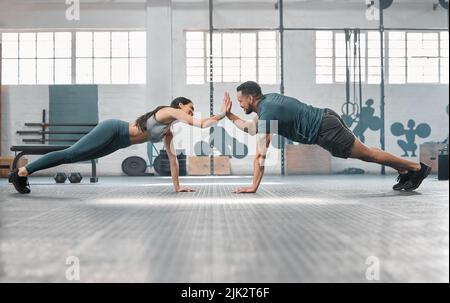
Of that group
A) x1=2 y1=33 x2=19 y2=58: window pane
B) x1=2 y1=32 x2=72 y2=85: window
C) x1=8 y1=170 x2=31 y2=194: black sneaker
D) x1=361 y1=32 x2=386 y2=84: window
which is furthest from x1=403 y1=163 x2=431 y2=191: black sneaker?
x1=2 y1=33 x2=19 y2=58: window pane

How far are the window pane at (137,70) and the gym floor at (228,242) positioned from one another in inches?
257

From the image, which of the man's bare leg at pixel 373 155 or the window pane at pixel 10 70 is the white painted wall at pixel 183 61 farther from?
the man's bare leg at pixel 373 155

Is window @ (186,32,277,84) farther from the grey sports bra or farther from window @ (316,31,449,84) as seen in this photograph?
the grey sports bra

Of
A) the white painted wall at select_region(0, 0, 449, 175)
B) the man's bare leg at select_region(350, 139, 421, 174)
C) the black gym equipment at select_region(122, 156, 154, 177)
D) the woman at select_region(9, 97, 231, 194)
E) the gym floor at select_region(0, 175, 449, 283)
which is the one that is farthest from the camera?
the white painted wall at select_region(0, 0, 449, 175)

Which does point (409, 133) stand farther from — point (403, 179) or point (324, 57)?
point (403, 179)

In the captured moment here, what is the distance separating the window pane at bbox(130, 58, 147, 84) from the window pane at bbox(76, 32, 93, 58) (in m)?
0.88

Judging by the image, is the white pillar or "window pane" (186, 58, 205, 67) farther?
"window pane" (186, 58, 205, 67)

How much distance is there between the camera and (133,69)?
9836 millimetres

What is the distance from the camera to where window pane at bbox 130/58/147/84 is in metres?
9.82

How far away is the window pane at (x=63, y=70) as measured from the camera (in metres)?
9.81

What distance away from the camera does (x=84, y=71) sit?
9.81m

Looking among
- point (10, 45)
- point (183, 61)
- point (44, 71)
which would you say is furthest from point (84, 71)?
point (183, 61)
